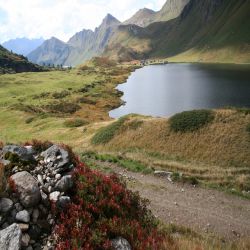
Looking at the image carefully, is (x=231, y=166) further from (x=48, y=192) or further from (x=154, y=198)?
(x=48, y=192)

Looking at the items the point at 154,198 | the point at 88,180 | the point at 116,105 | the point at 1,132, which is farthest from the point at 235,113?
the point at 116,105

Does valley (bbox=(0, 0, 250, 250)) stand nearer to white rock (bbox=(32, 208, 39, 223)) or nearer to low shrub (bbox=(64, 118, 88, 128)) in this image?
white rock (bbox=(32, 208, 39, 223))

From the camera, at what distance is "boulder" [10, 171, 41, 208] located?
12.4 metres

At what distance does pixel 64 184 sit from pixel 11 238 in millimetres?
3109

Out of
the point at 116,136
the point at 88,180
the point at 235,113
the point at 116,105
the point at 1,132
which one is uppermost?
the point at 88,180

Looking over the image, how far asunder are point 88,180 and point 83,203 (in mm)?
1273

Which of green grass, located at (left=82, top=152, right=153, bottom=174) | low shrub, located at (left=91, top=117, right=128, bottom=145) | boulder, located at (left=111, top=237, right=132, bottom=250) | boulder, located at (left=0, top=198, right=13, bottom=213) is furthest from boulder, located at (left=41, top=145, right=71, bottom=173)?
low shrub, located at (left=91, top=117, right=128, bottom=145)

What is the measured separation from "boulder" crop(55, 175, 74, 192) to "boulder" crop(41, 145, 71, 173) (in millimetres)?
876

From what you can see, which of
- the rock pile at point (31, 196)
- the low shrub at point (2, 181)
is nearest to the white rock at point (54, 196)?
the rock pile at point (31, 196)

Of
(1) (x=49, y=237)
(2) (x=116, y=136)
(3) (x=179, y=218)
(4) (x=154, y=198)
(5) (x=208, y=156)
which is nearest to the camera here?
(1) (x=49, y=237)

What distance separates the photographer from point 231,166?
38.8 metres

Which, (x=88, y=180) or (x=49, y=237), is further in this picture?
(x=88, y=180)

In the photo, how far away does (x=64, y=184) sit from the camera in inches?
537

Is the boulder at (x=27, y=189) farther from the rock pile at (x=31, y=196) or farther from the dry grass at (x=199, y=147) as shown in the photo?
the dry grass at (x=199, y=147)
